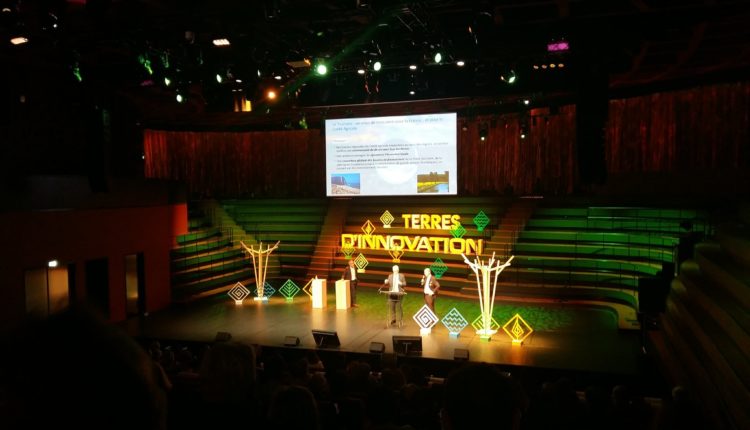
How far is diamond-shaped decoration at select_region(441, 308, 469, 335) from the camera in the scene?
9680 millimetres

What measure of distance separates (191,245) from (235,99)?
219 inches

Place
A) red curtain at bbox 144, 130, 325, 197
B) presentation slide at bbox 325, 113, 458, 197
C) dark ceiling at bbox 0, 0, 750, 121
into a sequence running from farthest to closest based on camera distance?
1. red curtain at bbox 144, 130, 325, 197
2. presentation slide at bbox 325, 113, 458, 197
3. dark ceiling at bbox 0, 0, 750, 121

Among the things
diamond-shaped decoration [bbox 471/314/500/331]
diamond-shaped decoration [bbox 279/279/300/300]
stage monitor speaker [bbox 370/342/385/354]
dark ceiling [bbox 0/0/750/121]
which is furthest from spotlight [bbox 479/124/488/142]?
stage monitor speaker [bbox 370/342/385/354]

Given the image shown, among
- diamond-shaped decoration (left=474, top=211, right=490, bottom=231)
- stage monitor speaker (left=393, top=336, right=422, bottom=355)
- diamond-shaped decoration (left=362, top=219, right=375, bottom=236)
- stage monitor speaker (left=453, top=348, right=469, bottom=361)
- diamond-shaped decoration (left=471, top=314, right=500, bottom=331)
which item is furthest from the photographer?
diamond-shaped decoration (left=362, top=219, right=375, bottom=236)

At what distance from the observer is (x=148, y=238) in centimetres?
→ 1245

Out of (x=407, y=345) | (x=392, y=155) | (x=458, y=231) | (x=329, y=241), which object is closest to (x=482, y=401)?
(x=407, y=345)

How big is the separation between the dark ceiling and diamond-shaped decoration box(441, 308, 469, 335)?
3.84 m

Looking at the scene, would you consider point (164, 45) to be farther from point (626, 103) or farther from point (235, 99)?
point (626, 103)

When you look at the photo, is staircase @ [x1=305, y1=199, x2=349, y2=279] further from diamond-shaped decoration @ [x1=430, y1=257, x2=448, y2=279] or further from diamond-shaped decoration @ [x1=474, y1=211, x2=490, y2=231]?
diamond-shaped decoration @ [x1=474, y1=211, x2=490, y2=231]

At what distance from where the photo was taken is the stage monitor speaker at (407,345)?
8297 mm

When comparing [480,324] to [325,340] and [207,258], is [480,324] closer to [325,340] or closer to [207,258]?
[325,340]

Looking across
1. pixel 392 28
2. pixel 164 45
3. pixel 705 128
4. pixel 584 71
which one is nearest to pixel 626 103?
pixel 705 128

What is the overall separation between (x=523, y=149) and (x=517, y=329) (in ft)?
24.7

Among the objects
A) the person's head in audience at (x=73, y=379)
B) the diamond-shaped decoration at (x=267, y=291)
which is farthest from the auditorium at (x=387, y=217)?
the diamond-shaped decoration at (x=267, y=291)
